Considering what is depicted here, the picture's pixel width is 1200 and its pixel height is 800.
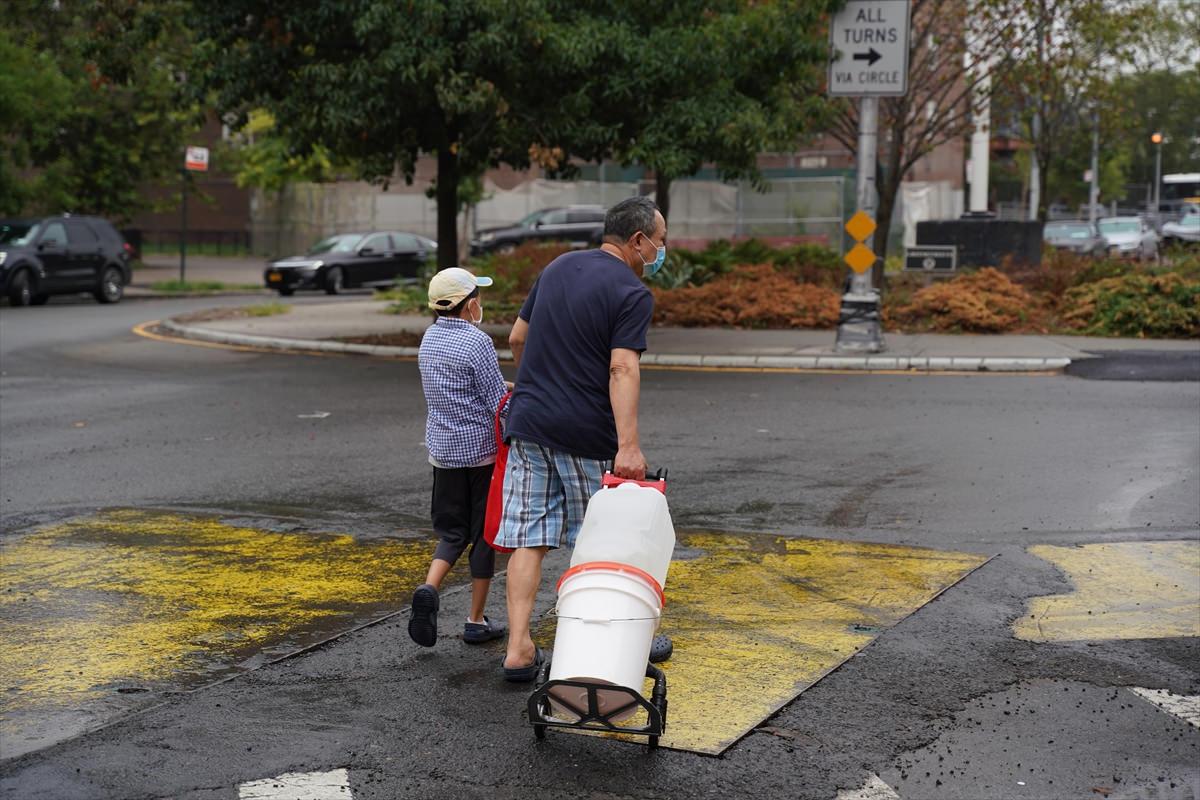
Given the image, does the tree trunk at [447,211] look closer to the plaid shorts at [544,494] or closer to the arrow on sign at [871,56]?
the arrow on sign at [871,56]

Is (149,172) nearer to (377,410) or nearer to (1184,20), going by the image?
(377,410)

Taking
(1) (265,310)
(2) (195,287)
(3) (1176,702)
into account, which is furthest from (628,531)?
(2) (195,287)

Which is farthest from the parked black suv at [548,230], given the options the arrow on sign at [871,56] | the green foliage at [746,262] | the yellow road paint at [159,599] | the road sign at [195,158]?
the yellow road paint at [159,599]

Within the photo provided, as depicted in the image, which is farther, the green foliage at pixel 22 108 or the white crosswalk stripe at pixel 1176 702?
the green foliage at pixel 22 108

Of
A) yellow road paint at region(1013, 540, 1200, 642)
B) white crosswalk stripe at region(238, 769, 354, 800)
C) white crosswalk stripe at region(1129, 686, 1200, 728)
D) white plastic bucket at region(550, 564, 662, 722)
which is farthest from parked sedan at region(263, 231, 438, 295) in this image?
white crosswalk stripe at region(238, 769, 354, 800)

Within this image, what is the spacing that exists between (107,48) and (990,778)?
17.4 meters

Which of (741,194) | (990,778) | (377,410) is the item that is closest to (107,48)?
(377,410)

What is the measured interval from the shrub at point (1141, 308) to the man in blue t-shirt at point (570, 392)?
14938mm

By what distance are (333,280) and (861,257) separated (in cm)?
1779

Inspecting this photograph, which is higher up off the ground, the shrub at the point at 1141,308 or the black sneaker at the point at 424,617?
the shrub at the point at 1141,308

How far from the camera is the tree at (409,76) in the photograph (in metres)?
16.5

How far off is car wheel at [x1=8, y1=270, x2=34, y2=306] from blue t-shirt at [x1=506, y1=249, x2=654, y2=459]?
78.5ft

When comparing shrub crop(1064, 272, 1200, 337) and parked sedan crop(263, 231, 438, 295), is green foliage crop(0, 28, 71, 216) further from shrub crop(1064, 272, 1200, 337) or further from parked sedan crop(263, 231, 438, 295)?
shrub crop(1064, 272, 1200, 337)

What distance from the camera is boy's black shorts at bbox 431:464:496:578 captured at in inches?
236
